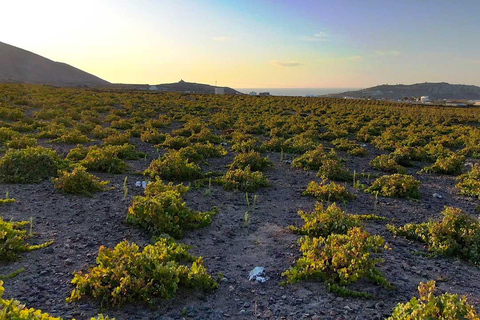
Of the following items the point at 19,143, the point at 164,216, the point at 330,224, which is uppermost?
the point at 19,143

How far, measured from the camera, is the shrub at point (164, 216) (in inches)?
221

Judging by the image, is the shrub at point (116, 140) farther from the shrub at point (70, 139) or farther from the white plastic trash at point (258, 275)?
the white plastic trash at point (258, 275)

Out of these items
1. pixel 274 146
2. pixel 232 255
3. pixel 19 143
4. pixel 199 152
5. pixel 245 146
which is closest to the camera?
pixel 232 255

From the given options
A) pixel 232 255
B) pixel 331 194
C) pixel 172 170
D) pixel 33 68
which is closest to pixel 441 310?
pixel 232 255

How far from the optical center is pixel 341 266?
450 centimetres

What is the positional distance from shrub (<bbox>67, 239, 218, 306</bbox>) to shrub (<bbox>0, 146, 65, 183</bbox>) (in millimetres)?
4812

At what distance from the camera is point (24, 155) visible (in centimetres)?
818

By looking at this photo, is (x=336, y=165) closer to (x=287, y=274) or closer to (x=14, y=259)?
(x=287, y=274)

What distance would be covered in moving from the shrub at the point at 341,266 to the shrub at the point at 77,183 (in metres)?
4.74

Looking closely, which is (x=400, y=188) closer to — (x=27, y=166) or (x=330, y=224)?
(x=330, y=224)

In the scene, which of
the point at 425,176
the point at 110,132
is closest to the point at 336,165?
the point at 425,176

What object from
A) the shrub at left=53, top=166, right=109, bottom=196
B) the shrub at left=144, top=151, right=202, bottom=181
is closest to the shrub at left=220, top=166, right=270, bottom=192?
the shrub at left=144, top=151, right=202, bottom=181

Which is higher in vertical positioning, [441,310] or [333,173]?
[441,310]

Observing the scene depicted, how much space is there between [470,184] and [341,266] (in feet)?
23.3
